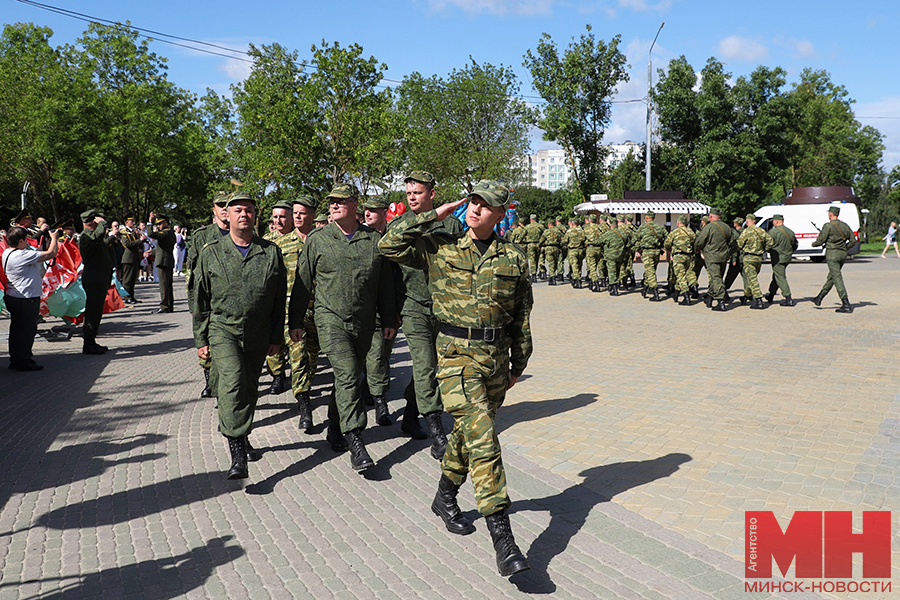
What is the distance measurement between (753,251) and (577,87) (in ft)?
74.6

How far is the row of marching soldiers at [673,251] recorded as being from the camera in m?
14.7

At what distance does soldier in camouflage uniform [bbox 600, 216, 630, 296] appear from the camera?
17969 mm

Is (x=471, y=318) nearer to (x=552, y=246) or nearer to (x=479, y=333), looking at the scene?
(x=479, y=333)

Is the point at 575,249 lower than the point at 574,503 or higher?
higher

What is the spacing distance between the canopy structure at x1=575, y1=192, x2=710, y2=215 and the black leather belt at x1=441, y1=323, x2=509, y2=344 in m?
30.8

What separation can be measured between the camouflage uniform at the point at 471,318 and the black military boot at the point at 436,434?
1.58 meters

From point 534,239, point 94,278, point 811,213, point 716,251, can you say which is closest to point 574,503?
point 94,278

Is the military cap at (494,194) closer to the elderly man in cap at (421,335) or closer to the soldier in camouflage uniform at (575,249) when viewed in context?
the elderly man in cap at (421,335)

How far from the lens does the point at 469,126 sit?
4712 cm

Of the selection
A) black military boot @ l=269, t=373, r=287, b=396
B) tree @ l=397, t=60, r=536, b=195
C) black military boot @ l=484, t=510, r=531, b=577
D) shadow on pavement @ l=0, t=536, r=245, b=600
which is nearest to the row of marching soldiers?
black military boot @ l=269, t=373, r=287, b=396

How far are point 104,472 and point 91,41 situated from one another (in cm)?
3978

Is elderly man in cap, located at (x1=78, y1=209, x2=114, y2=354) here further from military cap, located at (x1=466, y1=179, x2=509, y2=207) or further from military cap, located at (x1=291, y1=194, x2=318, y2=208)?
military cap, located at (x1=466, y1=179, x2=509, y2=207)

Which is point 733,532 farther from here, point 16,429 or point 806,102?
point 806,102

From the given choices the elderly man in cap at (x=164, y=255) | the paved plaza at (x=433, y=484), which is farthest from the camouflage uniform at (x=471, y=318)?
the elderly man in cap at (x=164, y=255)
